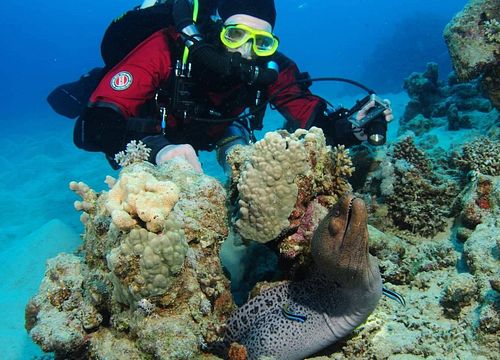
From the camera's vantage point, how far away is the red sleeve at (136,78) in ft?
14.6

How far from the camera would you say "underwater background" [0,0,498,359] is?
709 centimetres

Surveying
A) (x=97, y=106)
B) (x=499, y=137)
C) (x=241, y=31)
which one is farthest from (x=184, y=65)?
(x=499, y=137)

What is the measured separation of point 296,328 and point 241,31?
145 inches

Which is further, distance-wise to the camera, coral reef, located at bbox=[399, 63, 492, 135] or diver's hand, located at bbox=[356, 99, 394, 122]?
coral reef, located at bbox=[399, 63, 492, 135]

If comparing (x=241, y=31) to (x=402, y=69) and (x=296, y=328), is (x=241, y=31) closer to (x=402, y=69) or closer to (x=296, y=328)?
(x=296, y=328)

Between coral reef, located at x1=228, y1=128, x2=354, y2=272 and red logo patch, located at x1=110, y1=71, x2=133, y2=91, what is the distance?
7.37ft

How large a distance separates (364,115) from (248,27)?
1.89 meters

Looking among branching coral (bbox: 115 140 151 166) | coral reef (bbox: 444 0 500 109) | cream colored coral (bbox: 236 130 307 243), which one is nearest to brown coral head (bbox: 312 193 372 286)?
cream colored coral (bbox: 236 130 307 243)

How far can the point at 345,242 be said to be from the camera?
195cm

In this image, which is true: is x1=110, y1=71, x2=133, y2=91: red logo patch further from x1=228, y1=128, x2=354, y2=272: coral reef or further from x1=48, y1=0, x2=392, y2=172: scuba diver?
x1=228, y1=128, x2=354, y2=272: coral reef

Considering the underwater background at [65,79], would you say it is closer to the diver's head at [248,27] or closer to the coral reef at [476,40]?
the coral reef at [476,40]

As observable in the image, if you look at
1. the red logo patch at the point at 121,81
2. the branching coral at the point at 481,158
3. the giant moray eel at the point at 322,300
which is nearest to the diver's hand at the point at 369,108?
the branching coral at the point at 481,158

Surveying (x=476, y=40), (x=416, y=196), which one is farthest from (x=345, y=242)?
(x=476, y=40)

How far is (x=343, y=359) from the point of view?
96.0 inches
